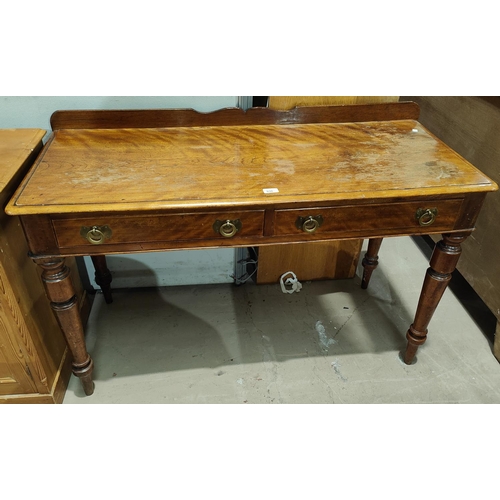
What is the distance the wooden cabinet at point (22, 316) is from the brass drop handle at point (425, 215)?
4.46ft

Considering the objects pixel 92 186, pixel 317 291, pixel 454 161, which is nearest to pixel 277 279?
pixel 317 291

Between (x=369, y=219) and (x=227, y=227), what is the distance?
495 mm

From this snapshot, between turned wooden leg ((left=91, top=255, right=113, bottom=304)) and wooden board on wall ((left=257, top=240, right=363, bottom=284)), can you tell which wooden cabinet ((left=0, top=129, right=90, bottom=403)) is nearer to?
turned wooden leg ((left=91, top=255, right=113, bottom=304))

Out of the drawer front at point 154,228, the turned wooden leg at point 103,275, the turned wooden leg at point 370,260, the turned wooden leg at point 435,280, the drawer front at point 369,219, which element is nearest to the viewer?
the drawer front at point 154,228

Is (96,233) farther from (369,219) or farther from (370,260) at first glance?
(370,260)

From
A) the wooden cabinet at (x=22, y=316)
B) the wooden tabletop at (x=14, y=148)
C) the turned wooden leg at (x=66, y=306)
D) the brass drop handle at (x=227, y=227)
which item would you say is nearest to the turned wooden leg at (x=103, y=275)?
the wooden cabinet at (x=22, y=316)

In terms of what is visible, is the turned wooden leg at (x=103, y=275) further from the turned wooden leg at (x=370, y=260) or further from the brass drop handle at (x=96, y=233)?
A: the turned wooden leg at (x=370, y=260)

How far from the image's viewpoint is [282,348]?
6.77ft

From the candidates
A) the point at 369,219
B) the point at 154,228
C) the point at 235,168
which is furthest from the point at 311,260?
the point at 154,228

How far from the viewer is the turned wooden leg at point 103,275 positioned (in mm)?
2098

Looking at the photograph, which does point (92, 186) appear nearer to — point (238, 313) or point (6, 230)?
point (6, 230)

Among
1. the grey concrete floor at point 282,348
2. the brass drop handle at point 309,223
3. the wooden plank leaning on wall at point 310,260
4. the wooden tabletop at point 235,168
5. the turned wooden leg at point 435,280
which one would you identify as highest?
the wooden tabletop at point 235,168

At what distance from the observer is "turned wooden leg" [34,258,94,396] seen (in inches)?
57.1

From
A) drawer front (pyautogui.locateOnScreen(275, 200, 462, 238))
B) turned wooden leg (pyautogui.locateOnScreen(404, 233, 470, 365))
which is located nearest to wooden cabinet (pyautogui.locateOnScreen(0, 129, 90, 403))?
drawer front (pyautogui.locateOnScreen(275, 200, 462, 238))
